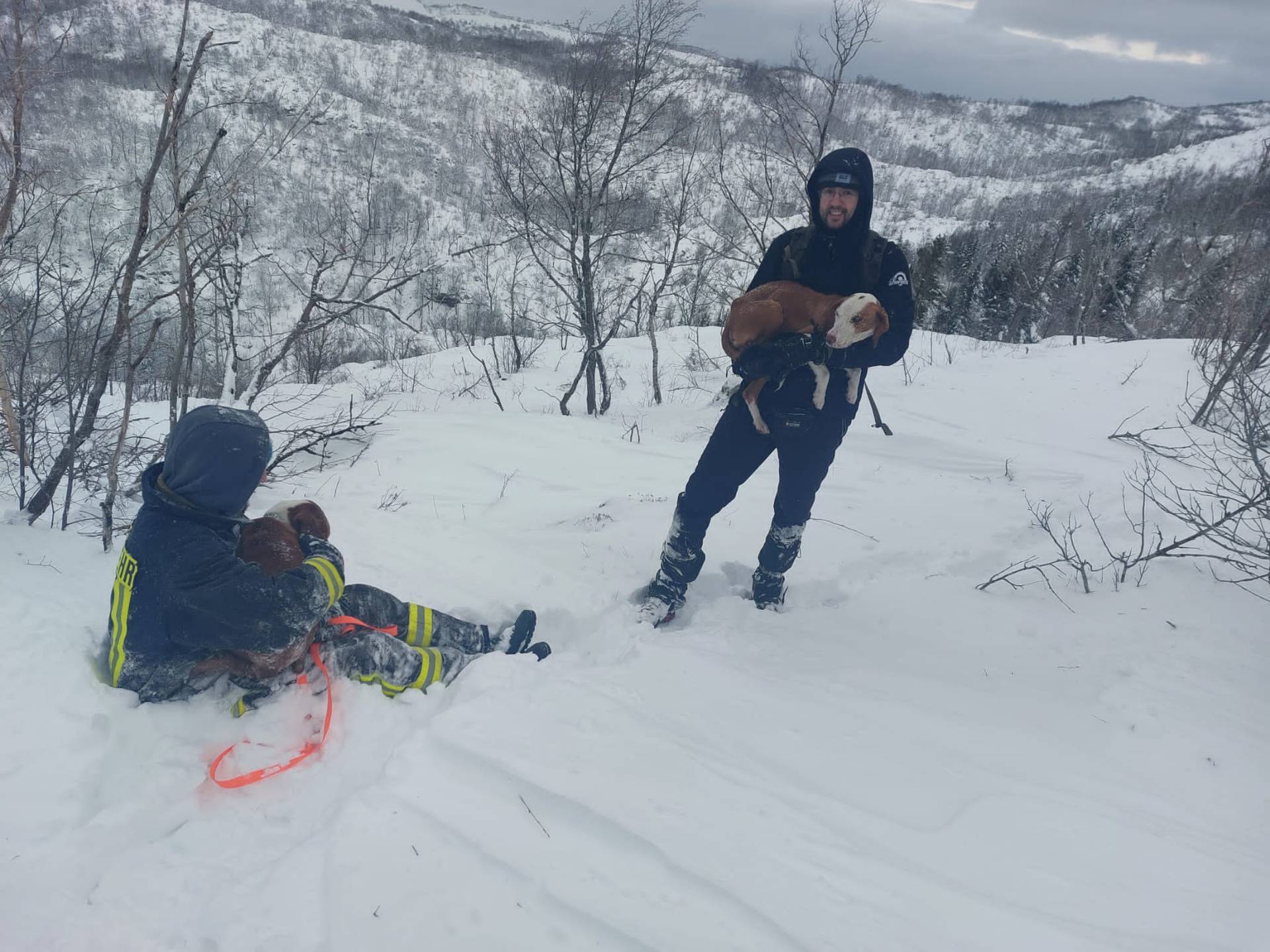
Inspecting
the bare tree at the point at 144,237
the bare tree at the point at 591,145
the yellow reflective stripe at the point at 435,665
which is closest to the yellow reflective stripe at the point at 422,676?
the yellow reflective stripe at the point at 435,665

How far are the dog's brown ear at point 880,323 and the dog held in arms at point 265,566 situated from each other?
2.17 metres

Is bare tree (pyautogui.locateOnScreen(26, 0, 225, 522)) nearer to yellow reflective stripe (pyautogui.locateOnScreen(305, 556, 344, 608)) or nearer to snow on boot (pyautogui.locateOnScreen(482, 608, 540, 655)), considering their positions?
yellow reflective stripe (pyautogui.locateOnScreen(305, 556, 344, 608))

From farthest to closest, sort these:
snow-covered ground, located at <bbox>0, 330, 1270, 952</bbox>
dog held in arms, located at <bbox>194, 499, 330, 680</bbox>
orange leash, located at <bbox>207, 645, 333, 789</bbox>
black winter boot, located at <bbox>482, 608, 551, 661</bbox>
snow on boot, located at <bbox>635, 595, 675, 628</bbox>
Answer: snow on boot, located at <bbox>635, 595, 675, 628</bbox> → black winter boot, located at <bbox>482, 608, 551, 661</bbox> → dog held in arms, located at <bbox>194, 499, 330, 680</bbox> → orange leash, located at <bbox>207, 645, 333, 789</bbox> → snow-covered ground, located at <bbox>0, 330, 1270, 952</bbox>

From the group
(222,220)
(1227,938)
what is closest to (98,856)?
(1227,938)

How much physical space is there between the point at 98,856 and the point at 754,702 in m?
1.87

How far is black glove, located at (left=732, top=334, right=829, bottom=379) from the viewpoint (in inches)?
92.2

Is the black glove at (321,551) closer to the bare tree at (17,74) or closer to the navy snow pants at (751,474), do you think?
the navy snow pants at (751,474)

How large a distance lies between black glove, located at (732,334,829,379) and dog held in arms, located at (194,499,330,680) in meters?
1.73

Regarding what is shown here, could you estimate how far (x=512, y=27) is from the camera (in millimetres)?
106250

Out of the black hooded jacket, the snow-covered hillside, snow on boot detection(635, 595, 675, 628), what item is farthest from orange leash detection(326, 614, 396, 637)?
the snow-covered hillside

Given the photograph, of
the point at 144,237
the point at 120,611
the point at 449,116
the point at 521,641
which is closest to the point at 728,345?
the point at 521,641

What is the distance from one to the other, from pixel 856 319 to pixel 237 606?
2.24 metres

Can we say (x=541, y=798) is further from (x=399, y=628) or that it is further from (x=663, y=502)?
(x=663, y=502)

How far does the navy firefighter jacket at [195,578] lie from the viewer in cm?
178
